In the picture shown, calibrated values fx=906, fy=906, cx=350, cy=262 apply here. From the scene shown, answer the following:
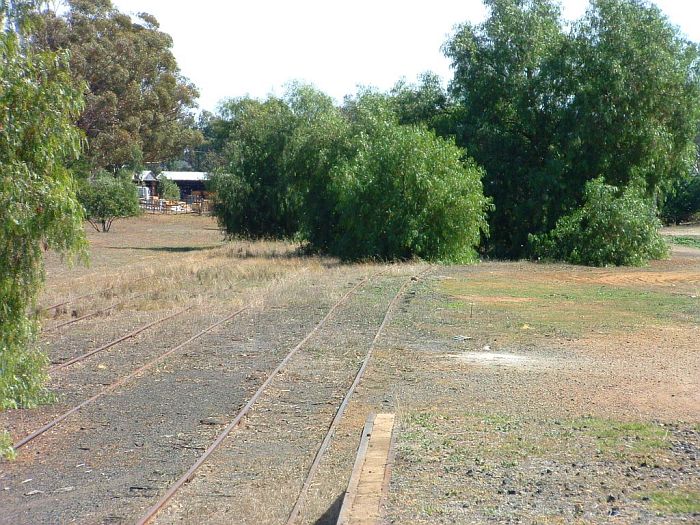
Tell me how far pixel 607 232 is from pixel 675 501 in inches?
1240

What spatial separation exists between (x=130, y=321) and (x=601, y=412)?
39.5 feet

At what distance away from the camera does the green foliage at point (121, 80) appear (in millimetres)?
64188

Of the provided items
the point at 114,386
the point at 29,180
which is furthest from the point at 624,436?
the point at 114,386

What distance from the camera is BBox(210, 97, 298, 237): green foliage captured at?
Result: 52312 mm

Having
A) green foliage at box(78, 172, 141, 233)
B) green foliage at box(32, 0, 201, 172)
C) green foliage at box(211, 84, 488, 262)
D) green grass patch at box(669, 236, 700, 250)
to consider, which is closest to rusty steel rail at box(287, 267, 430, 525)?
green foliage at box(211, 84, 488, 262)

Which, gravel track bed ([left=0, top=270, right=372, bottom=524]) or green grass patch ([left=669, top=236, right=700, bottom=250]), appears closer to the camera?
gravel track bed ([left=0, top=270, right=372, bottom=524])

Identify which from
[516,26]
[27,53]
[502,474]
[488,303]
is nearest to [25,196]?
[27,53]

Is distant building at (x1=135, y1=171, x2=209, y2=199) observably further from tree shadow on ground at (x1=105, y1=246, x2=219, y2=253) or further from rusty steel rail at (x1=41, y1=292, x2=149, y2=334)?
rusty steel rail at (x1=41, y1=292, x2=149, y2=334)

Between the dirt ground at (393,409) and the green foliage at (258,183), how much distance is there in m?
27.8

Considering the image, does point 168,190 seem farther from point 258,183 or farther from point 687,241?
point 687,241

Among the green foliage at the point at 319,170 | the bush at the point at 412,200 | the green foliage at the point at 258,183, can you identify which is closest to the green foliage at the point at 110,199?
the green foliage at the point at 258,183

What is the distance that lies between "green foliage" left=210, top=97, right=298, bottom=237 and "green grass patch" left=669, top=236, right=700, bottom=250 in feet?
78.0

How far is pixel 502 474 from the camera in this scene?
840 centimetres

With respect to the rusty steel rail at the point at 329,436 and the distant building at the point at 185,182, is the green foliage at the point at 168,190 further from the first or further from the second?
the rusty steel rail at the point at 329,436
